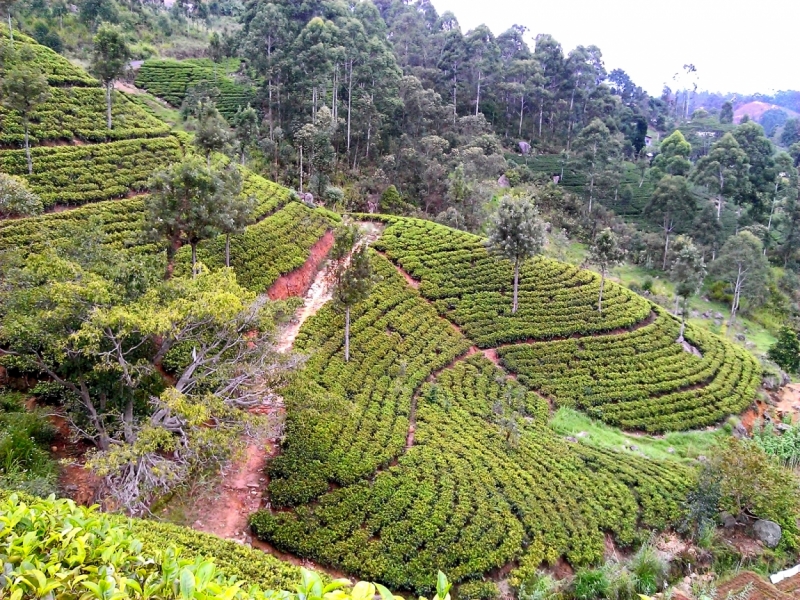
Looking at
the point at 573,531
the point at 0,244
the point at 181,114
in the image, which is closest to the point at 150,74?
the point at 181,114

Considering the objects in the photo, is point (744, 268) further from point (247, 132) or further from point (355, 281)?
point (247, 132)

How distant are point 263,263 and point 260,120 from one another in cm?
2692

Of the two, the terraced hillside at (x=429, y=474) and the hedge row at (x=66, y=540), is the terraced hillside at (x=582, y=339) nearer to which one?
the terraced hillside at (x=429, y=474)

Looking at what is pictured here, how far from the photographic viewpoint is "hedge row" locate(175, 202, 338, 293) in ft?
70.8

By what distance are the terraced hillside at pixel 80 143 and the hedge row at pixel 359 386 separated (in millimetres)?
12933

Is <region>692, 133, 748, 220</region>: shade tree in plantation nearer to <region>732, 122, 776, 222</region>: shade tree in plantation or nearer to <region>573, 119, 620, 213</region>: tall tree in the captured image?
<region>732, 122, 776, 222</region>: shade tree in plantation

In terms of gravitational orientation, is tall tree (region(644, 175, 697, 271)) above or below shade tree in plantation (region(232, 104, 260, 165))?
below

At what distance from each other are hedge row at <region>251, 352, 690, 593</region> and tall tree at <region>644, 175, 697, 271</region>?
109ft

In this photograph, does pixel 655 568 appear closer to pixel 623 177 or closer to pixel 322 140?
pixel 322 140

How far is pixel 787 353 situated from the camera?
2941 centimetres

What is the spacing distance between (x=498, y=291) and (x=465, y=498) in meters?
14.5

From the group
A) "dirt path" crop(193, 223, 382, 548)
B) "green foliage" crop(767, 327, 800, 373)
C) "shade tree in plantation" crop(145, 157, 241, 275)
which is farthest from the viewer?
"green foliage" crop(767, 327, 800, 373)

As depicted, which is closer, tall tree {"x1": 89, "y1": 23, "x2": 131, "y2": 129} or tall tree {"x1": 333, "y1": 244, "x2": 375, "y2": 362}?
tall tree {"x1": 333, "y1": 244, "x2": 375, "y2": 362}

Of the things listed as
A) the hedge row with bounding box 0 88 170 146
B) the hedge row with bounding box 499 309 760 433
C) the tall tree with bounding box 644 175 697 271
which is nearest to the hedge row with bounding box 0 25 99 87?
the hedge row with bounding box 0 88 170 146
